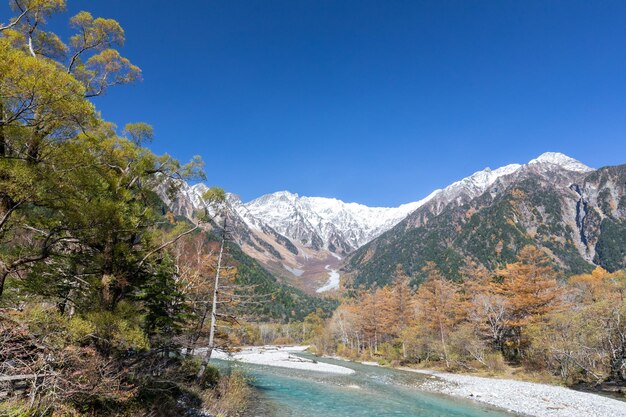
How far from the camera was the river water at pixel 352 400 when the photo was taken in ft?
74.5

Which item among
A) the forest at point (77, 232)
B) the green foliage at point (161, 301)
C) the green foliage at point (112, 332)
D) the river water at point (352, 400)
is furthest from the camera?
the river water at point (352, 400)

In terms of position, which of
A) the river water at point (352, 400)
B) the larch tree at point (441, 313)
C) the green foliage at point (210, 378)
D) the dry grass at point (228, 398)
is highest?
the larch tree at point (441, 313)

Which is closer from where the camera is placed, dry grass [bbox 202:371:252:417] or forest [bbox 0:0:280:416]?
forest [bbox 0:0:280:416]

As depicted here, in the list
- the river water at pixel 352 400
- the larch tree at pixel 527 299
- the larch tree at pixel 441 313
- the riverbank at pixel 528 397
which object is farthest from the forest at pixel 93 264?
the larch tree at pixel 441 313

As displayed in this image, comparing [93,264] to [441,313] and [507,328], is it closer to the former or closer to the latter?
[441,313]

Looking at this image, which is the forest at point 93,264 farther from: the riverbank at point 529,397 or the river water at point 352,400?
the riverbank at point 529,397

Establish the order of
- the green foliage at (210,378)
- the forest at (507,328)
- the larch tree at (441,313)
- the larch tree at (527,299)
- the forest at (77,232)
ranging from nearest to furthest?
the forest at (77,232)
the green foliage at (210,378)
the forest at (507,328)
the larch tree at (527,299)
the larch tree at (441,313)

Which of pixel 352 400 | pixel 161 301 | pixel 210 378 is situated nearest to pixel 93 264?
pixel 161 301

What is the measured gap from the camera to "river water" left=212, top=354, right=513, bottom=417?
2270 centimetres

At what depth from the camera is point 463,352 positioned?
4581cm

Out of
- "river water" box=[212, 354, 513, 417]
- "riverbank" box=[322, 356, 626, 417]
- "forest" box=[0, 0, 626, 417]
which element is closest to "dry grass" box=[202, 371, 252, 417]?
"forest" box=[0, 0, 626, 417]

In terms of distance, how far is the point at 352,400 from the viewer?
88.6 ft

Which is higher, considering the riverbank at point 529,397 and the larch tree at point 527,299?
the larch tree at point 527,299

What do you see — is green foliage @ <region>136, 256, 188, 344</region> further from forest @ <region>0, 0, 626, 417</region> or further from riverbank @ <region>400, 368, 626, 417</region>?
riverbank @ <region>400, 368, 626, 417</region>
